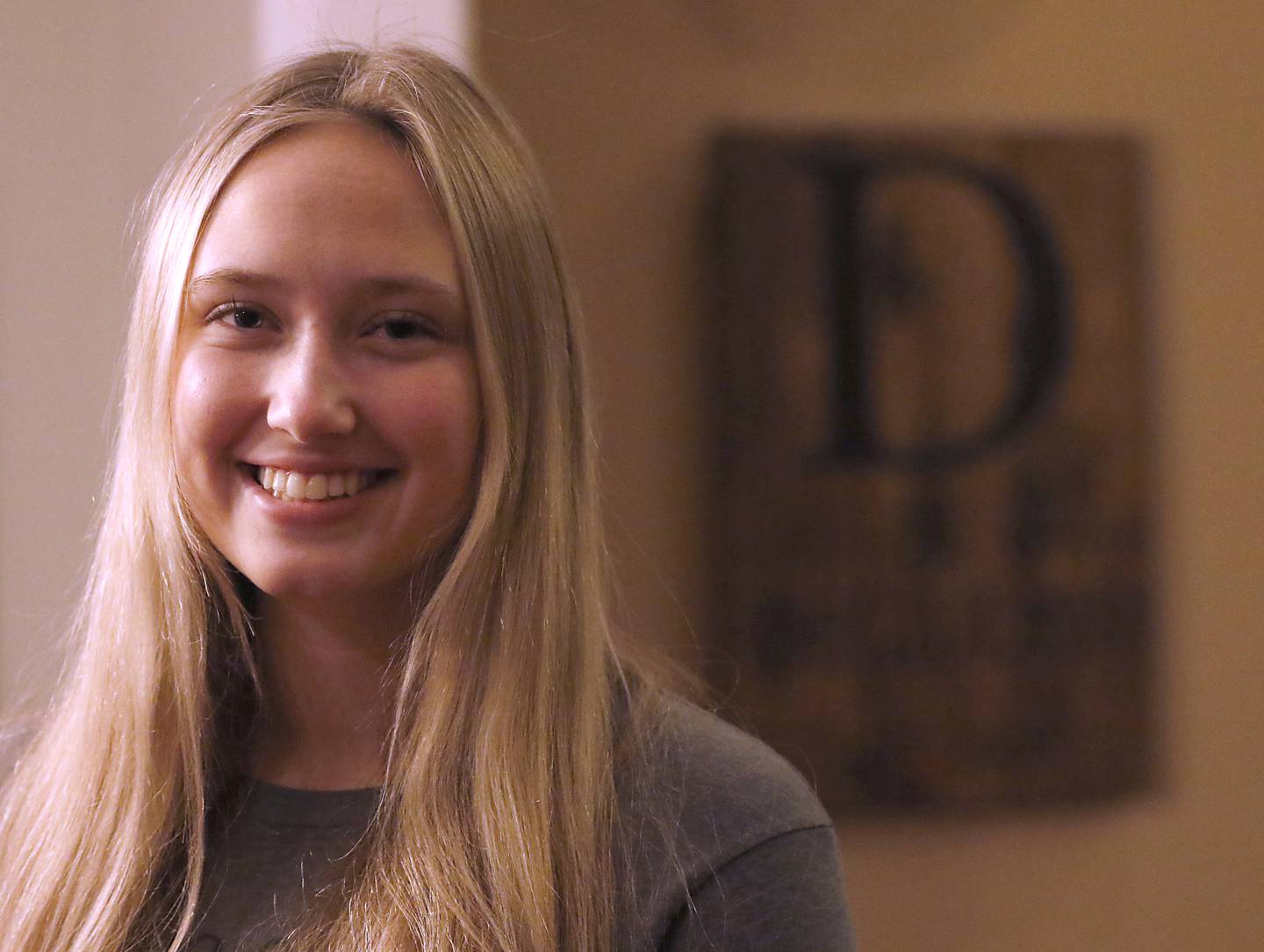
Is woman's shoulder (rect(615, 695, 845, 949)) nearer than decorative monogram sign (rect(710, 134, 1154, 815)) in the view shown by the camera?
Yes

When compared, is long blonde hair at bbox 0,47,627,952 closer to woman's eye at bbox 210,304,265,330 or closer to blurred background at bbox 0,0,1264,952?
woman's eye at bbox 210,304,265,330

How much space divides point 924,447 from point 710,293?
334 millimetres

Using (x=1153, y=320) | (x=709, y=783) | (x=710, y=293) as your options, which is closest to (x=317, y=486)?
(x=709, y=783)

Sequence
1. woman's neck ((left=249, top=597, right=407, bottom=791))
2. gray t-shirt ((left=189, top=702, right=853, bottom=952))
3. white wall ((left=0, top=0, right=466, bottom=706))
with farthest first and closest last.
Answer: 1. white wall ((left=0, top=0, right=466, bottom=706))
2. woman's neck ((left=249, top=597, right=407, bottom=791))
3. gray t-shirt ((left=189, top=702, right=853, bottom=952))

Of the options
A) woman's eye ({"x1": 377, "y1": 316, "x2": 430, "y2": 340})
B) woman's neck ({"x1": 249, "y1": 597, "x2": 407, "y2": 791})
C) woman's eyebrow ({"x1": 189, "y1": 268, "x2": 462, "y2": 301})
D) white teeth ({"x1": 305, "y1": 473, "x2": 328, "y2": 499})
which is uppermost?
woman's eyebrow ({"x1": 189, "y1": 268, "x2": 462, "y2": 301})

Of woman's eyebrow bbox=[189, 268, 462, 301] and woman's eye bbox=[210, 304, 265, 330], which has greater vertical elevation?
woman's eyebrow bbox=[189, 268, 462, 301]

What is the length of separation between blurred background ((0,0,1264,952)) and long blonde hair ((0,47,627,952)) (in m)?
0.55

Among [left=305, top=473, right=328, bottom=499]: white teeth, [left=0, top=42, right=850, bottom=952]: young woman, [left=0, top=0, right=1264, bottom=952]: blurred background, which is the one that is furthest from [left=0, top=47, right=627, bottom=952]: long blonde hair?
[left=0, top=0, right=1264, bottom=952]: blurred background

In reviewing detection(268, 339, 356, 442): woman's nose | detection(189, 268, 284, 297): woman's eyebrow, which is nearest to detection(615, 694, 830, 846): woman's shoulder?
detection(268, 339, 356, 442): woman's nose

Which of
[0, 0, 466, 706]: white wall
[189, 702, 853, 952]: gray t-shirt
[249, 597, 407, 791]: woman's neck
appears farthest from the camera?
[0, 0, 466, 706]: white wall

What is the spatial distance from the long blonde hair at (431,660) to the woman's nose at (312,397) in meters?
0.10

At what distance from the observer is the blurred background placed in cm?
152

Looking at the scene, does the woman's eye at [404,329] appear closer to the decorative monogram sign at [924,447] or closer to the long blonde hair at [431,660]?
the long blonde hair at [431,660]

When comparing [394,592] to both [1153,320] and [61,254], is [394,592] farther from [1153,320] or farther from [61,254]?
[1153,320]
